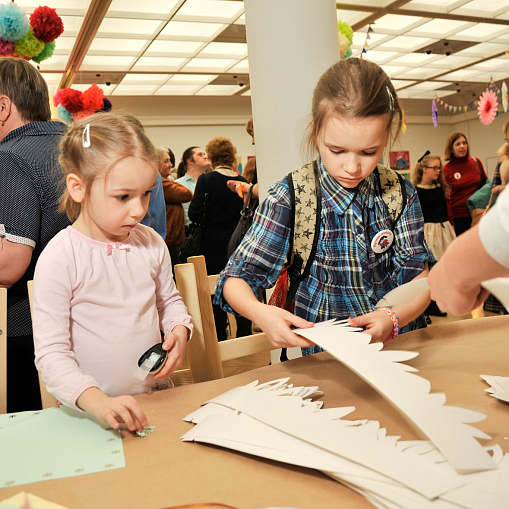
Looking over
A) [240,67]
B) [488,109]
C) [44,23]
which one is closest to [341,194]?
[44,23]

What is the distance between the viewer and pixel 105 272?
1.05m

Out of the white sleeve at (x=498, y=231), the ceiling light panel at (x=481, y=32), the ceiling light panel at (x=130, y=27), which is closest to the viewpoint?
the white sleeve at (x=498, y=231)

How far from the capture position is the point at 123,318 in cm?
105

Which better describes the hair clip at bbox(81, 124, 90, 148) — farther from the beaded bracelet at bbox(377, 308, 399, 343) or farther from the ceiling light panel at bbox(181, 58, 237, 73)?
the ceiling light panel at bbox(181, 58, 237, 73)

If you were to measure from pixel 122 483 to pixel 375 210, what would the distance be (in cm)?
86

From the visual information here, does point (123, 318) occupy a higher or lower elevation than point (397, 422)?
higher

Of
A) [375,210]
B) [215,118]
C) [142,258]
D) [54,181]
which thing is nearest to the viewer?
[142,258]

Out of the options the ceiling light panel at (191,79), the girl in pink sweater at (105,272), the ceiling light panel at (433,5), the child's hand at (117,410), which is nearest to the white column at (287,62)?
the girl in pink sweater at (105,272)

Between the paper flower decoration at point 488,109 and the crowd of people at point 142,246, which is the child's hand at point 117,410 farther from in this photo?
the paper flower decoration at point 488,109

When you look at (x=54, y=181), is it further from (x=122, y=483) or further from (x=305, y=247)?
(x=122, y=483)

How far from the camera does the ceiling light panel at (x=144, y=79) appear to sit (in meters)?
7.41

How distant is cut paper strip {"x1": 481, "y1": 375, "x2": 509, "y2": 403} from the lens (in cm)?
81

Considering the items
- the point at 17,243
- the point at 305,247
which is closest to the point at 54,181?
the point at 17,243

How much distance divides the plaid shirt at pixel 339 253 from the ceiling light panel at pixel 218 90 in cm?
779
